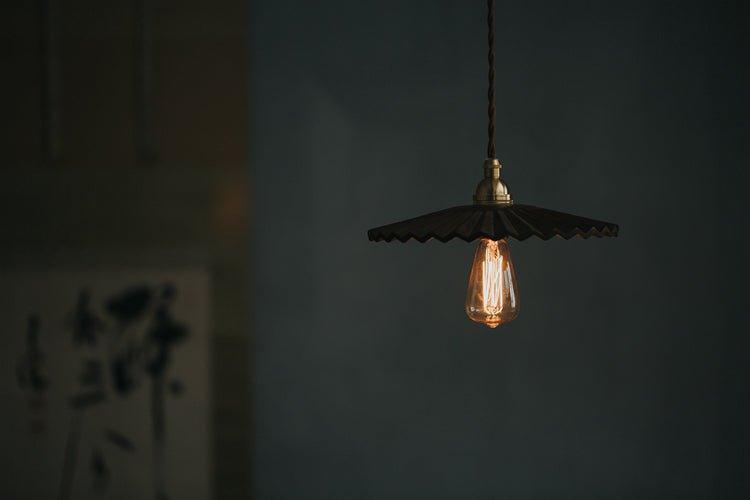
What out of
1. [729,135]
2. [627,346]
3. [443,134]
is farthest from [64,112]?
[729,135]

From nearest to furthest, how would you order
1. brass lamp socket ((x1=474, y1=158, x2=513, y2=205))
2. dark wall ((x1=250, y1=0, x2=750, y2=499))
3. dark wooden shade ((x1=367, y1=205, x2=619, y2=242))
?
dark wooden shade ((x1=367, y1=205, x2=619, y2=242)) < brass lamp socket ((x1=474, y1=158, x2=513, y2=205)) < dark wall ((x1=250, y1=0, x2=750, y2=499))

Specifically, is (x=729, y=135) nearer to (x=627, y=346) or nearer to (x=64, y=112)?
(x=627, y=346)

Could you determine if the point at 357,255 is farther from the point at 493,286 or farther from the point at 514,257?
the point at 493,286

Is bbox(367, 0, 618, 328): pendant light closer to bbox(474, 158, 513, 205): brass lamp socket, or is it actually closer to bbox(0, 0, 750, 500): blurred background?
bbox(474, 158, 513, 205): brass lamp socket

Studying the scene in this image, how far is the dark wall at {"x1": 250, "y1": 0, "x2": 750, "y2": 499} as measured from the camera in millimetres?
2547

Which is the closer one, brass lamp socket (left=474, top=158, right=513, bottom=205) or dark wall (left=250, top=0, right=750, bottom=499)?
brass lamp socket (left=474, top=158, right=513, bottom=205)

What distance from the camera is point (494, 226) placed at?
49.1 inches

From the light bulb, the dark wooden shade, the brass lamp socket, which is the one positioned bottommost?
the light bulb

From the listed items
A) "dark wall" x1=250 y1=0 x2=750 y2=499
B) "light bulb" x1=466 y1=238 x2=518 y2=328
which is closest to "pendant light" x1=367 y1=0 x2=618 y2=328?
"light bulb" x1=466 y1=238 x2=518 y2=328

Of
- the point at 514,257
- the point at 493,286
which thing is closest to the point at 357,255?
the point at 514,257

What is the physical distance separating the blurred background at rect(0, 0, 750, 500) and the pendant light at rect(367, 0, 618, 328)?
42.9 inches

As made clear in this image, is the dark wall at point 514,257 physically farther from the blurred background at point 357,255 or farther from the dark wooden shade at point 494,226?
the dark wooden shade at point 494,226

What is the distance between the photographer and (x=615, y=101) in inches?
100

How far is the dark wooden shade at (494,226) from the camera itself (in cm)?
121
